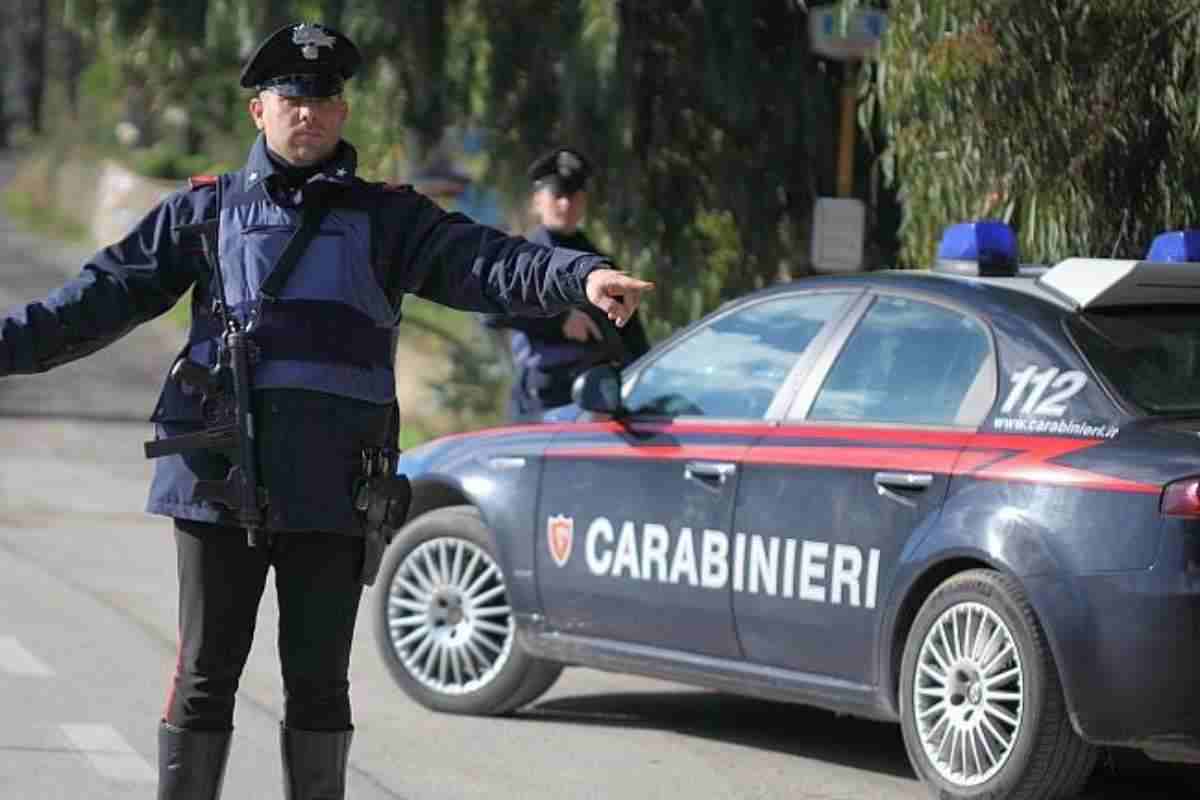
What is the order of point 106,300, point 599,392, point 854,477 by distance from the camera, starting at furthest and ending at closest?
point 599,392 → point 854,477 → point 106,300

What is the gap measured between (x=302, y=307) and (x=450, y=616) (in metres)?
3.65

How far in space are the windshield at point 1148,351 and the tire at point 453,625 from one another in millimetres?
2317

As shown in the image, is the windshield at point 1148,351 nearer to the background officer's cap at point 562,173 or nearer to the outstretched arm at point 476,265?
the outstretched arm at point 476,265

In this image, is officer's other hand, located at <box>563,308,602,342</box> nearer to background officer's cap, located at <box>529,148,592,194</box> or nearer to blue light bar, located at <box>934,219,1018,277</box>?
background officer's cap, located at <box>529,148,592,194</box>

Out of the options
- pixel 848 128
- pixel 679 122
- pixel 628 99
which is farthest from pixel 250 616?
pixel 679 122

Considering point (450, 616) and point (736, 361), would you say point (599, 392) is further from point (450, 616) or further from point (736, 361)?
point (450, 616)

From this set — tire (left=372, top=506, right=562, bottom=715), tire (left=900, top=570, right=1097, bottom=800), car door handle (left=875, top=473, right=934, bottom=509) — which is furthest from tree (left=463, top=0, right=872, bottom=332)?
tire (left=900, top=570, right=1097, bottom=800)

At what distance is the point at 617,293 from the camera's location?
531cm

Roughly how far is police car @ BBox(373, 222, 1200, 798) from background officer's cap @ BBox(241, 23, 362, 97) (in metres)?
2.34

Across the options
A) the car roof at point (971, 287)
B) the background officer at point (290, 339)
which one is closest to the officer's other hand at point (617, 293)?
the background officer at point (290, 339)

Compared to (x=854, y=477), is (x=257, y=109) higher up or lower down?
higher up

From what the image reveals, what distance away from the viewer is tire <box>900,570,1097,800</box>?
699 cm

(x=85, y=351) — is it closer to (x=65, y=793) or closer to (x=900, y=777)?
(x=65, y=793)

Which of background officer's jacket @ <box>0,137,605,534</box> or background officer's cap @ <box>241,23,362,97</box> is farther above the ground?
background officer's cap @ <box>241,23,362,97</box>
